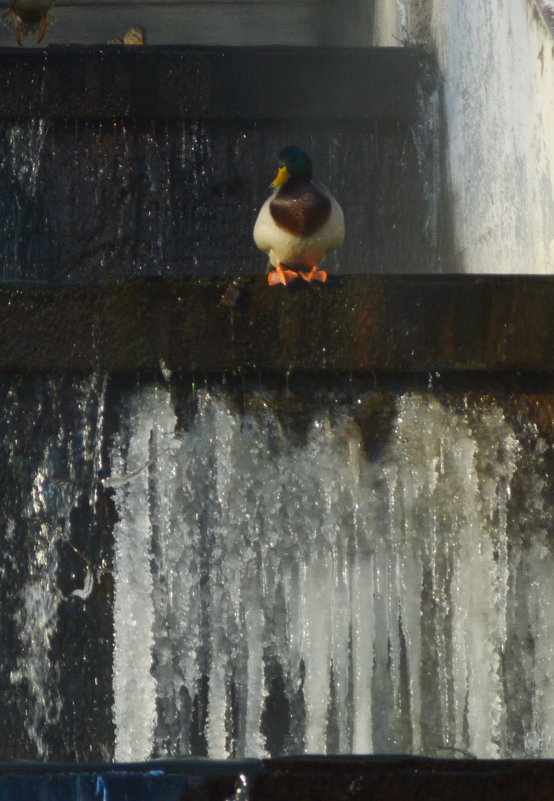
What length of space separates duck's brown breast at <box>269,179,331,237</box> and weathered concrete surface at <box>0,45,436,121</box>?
2.03m

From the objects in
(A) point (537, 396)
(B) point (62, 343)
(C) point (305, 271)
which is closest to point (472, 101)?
(C) point (305, 271)

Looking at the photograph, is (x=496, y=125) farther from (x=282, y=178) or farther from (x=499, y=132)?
(x=282, y=178)

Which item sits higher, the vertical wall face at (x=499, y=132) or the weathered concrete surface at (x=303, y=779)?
the vertical wall face at (x=499, y=132)

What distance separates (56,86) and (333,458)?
3.16 metres

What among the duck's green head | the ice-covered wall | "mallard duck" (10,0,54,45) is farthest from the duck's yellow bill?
"mallard duck" (10,0,54,45)

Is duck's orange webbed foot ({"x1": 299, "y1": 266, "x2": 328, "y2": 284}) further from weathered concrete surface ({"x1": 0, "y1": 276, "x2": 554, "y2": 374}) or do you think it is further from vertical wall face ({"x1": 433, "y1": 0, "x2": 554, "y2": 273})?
vertical wall face ({"x1": 433, "y1": 0, "x2": 554, "y2": 273})

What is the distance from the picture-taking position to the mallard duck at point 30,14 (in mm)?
5758

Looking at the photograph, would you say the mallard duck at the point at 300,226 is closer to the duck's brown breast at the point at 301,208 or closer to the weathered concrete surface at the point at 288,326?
the duck's brown breast at the point at 301,208

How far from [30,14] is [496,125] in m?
2.63

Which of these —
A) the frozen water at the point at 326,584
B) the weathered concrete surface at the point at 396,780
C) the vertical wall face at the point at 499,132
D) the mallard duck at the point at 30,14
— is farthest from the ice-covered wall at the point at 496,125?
the weathered concrete surface at the point at 396,780

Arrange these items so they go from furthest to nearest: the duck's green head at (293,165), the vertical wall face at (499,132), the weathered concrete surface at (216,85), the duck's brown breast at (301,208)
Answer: the weathered concrete surface at (216,85) < the duck's green head at (293,165) < the vertical wall face at (499,132) < the duck's brown breast at (301,208)

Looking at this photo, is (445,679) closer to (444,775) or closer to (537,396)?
(537,396)

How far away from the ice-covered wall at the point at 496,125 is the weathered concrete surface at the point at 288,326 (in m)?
0.73

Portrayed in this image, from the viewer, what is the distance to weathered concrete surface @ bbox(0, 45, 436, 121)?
17.8 ft
